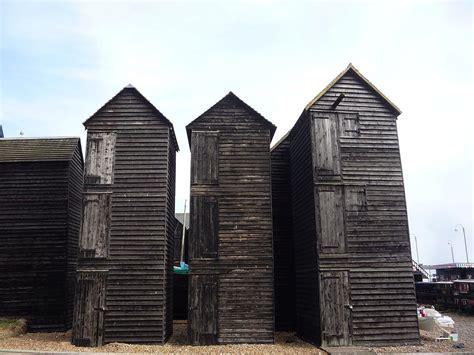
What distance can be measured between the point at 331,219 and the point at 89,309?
10415 millimetres

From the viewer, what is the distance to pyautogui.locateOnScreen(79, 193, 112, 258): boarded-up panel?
16531 millimetres

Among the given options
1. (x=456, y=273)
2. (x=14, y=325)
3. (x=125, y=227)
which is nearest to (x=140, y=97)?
(x=125, y=227)

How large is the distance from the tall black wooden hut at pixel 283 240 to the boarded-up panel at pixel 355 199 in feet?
14.7

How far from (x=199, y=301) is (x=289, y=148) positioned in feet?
30.6

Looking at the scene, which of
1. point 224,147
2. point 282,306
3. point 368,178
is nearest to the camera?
point 368,178

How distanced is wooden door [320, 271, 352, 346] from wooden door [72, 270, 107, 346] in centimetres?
875

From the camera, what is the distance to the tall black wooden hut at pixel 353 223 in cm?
1538

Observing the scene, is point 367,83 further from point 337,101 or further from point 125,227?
point 125,227

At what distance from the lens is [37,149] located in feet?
72.3

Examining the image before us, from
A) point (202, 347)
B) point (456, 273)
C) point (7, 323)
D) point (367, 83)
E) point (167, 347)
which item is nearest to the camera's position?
point (167, 347)

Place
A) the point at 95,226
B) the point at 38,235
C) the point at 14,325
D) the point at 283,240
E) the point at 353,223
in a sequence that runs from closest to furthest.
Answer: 1. the point at 353,223
2. the point at 95,226
3. the point at 14,325
4. the point at 283,240
5. the point at 38,235

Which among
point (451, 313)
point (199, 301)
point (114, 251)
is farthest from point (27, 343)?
point (451, 313)

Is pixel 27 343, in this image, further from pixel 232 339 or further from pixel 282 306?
pixel 282 306

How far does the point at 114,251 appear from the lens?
1658 centimetres
